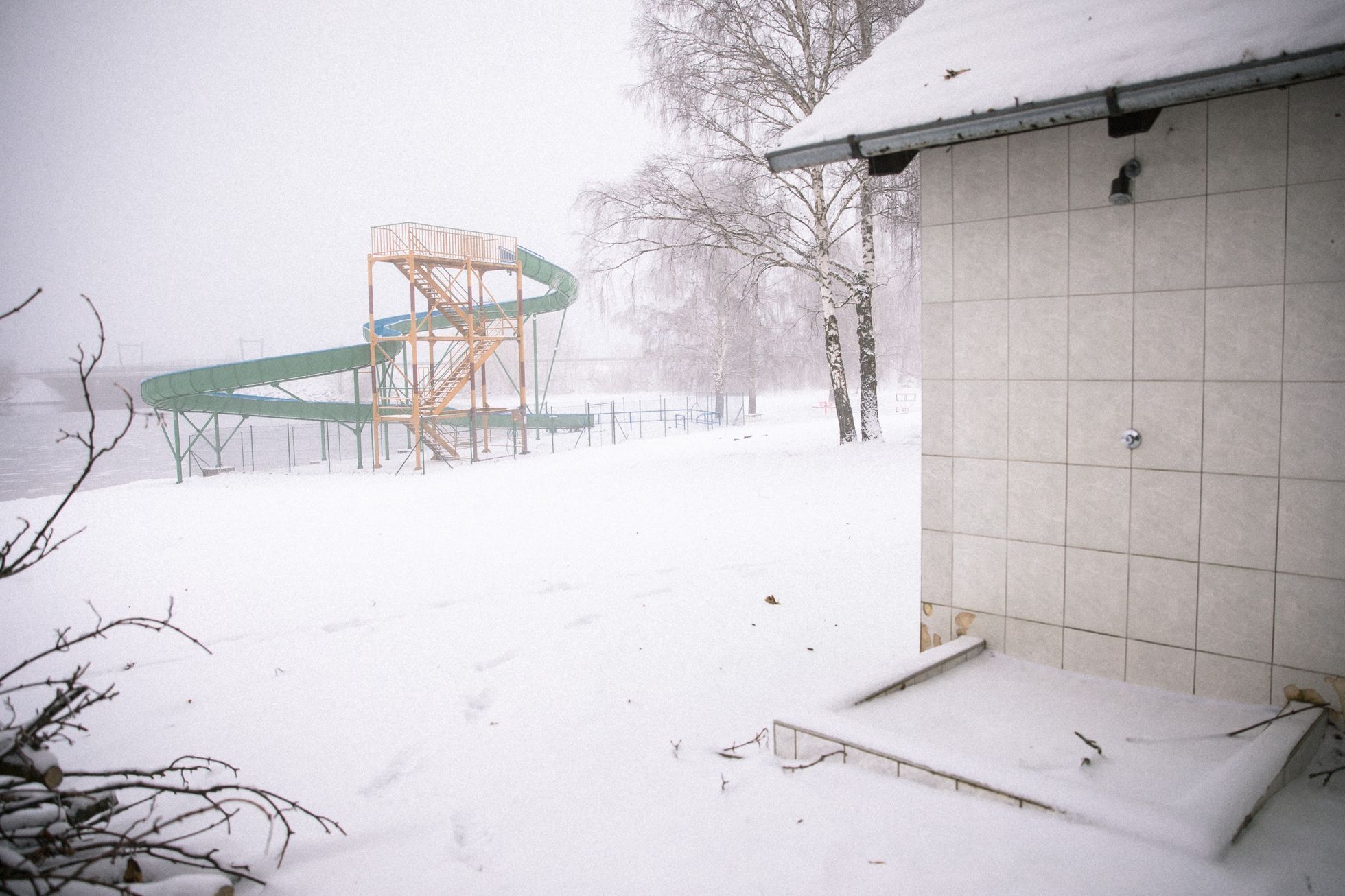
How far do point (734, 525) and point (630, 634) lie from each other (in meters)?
3.27

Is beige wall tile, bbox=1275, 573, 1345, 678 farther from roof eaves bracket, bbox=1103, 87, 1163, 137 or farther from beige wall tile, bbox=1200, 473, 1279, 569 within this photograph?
roof eaves bracket, bbox=1103, 87, 1163, 137

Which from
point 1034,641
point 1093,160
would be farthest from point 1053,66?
point 1034,641

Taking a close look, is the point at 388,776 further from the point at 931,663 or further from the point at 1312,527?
the point at 1312,527

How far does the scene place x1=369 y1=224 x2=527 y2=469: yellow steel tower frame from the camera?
17578 mm

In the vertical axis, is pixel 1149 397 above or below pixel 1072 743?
above

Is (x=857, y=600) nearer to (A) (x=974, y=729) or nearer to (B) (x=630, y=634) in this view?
(B) (x=630, y=634)

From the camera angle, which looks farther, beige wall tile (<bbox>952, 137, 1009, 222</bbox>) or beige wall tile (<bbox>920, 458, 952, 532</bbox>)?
beige wall tile (<bbox>920, 458, 952, 532</bbox>)

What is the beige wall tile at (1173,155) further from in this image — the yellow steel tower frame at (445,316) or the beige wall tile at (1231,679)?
the yellow steel tower frame at (445,316)

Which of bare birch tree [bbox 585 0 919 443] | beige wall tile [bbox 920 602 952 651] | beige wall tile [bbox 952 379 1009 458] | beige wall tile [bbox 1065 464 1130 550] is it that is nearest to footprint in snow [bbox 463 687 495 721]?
beige wall tile [bbox 920 602 952 651]

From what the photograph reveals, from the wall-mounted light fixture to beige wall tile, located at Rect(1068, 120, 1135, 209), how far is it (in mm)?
42

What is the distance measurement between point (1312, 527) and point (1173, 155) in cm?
156

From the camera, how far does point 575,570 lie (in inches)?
257

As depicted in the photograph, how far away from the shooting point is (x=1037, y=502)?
3629mm

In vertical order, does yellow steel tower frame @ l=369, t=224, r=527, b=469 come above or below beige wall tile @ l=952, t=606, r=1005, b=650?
above
